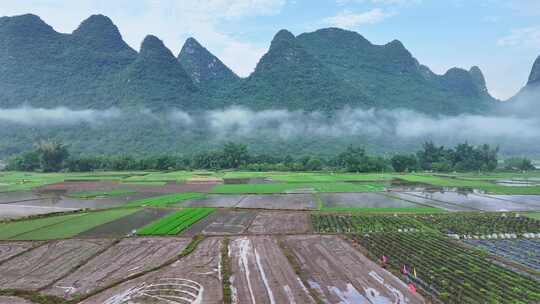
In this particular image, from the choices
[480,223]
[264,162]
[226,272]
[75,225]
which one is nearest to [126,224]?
[75,225]

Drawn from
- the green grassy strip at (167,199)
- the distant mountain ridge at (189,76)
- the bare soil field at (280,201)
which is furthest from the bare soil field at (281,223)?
the distant mountain ridge at (189,76)

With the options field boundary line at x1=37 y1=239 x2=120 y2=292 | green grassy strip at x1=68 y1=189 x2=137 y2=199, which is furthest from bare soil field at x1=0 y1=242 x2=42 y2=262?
green grassy strip at x1=68 y1=189 x2=137 y2=199

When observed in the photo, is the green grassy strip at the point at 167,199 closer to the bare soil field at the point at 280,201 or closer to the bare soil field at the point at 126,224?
the bare soil field at the point at 126,224

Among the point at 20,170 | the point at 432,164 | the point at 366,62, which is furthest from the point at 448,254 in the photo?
the point at 366,62

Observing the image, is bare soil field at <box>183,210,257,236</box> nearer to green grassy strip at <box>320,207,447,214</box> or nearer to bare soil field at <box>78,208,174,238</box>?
bare soil field at <box>78,208,174,238</box>

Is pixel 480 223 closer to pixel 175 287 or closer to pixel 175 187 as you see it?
pixel 175 287

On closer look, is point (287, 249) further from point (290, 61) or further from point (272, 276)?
point (290, 61)

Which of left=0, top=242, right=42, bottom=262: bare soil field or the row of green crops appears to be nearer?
left=0, top=242, right=42, bottom=262: bare soil field
